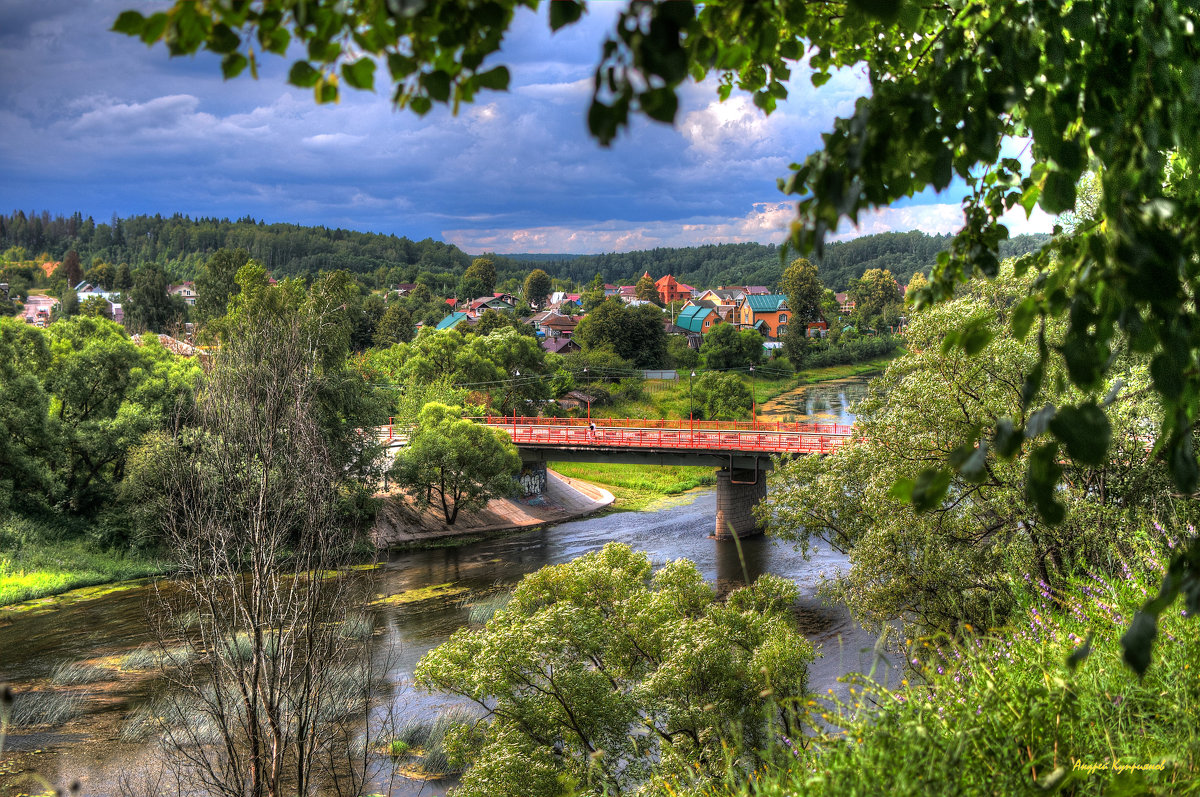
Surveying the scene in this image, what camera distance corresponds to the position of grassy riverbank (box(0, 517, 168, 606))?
84.0 feet

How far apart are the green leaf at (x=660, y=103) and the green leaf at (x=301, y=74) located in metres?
0.88

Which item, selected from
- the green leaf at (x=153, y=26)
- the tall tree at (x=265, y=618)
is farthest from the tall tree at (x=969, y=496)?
the green leaf at (x=153, y=26)

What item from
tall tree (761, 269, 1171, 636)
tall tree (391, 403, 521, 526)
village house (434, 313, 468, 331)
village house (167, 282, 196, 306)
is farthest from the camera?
village house (167, 282, 196, 306)

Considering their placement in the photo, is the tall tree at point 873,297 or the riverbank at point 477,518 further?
the tall tree at point 873,297

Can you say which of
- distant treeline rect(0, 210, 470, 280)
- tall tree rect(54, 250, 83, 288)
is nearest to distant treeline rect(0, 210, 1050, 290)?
distant treeline rect(0, 210, 470, 280)

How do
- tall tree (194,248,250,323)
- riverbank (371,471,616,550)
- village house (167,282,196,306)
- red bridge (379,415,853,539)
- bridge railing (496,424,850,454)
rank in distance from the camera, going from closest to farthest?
riverbank (371,471,616,550) < bridge railing (496,424,850,454) < red bridge (379,415,853,539) < tall tree (194,248,250,323) < village house (167,282,196,306)

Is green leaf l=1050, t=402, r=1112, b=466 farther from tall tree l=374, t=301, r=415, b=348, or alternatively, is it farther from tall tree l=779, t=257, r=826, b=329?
tall tree l=779, t=257, r=826, b=329

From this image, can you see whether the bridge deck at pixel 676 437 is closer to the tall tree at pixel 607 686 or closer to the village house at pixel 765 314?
the tall tree at pixel 607 686

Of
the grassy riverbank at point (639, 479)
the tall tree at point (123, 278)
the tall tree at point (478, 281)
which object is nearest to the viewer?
the grassy riverbank at point (639, 479)

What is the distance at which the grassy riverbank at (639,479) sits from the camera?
48062mm

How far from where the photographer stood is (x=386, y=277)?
14525cm

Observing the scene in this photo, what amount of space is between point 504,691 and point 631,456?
3015cm

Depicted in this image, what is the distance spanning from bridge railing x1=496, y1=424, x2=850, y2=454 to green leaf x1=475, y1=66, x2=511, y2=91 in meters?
34.0

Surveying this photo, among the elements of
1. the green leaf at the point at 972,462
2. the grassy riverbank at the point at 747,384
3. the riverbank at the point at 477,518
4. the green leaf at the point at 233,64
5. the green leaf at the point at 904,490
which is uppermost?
the green leaf at the point at 233,64
